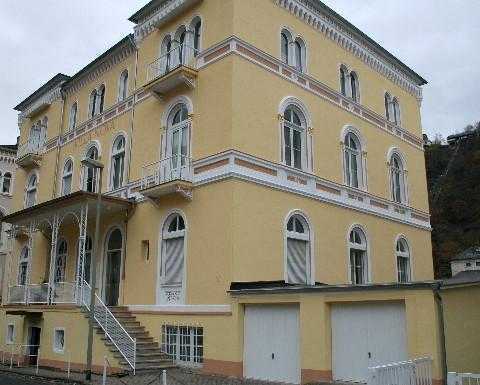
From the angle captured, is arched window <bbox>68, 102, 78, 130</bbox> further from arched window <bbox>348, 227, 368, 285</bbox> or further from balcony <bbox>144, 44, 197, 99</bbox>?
arched window <bbox>348, 227, 368, 285</bbox>

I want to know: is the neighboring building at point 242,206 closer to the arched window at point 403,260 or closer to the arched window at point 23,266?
the arched window at point 403,260

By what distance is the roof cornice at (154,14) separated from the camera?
19812mm

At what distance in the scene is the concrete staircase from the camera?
15859mm

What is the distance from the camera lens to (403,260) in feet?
80.8

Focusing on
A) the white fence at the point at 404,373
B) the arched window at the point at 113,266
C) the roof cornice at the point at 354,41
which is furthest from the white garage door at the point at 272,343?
the roof cornice at the point at 354,41

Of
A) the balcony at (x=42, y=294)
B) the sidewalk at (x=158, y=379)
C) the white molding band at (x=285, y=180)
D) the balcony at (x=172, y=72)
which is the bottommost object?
the sidewalk at (x=158, y=379)

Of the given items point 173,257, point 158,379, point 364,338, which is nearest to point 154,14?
point 173,257

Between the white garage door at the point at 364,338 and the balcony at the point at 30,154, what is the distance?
21.0 metres

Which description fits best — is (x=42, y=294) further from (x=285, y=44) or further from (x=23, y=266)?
(x=285, y=44)

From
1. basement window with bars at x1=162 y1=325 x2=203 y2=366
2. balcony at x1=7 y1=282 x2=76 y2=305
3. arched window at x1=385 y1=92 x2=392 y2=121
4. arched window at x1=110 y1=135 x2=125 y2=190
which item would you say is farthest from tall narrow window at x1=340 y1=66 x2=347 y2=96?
balcony at x1=7 y1=282 x2=76 y2=305

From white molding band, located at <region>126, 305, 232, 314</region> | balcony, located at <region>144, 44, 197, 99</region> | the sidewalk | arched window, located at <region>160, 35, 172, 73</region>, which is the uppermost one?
arched window, located at <region>160, 35, 172, 73</region>

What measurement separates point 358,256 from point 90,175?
1278 centimetres

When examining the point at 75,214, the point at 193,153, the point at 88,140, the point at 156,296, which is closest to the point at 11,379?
the point at 156,296

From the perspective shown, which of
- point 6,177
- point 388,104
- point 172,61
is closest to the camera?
point 172,61
